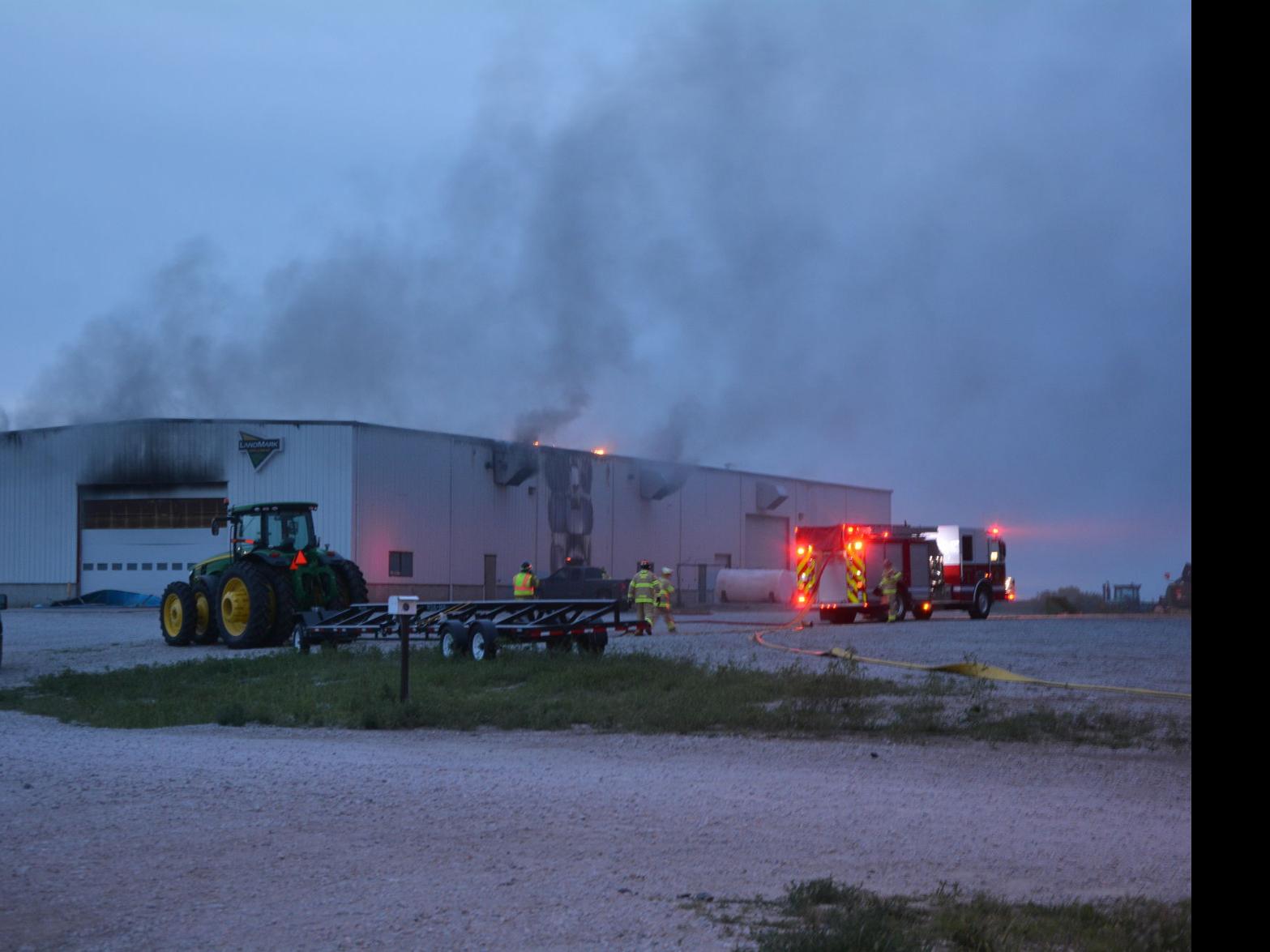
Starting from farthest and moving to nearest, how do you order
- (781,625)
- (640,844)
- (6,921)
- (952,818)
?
(781,625) → (952,818) → (640,844) → (6,921)

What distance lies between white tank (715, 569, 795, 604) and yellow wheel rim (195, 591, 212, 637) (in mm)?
32647

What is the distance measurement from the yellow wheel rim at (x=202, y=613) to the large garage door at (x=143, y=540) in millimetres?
20520

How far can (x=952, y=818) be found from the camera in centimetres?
909

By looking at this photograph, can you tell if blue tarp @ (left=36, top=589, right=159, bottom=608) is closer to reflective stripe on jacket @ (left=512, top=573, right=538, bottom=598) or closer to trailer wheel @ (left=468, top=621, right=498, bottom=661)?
reflective stripe on jacket @ (left=512, top=573, right=538, bottom=598)

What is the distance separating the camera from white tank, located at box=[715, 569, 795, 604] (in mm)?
56594

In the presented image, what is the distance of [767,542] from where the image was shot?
6869cm

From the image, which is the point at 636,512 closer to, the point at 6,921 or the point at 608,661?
the point at 608,661

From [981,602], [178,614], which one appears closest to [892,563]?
[981,602]

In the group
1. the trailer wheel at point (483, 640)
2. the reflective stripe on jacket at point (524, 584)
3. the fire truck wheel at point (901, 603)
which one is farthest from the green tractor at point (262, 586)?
the fire truck wheel at point (901, 603)

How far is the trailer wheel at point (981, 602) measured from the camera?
39.6 m

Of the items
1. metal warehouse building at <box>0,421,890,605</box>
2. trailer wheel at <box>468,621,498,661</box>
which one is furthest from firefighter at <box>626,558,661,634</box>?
metal warehouse building at <box>0,421,890,605</box>

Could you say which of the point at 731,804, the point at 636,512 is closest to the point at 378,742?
the point at 731,804
